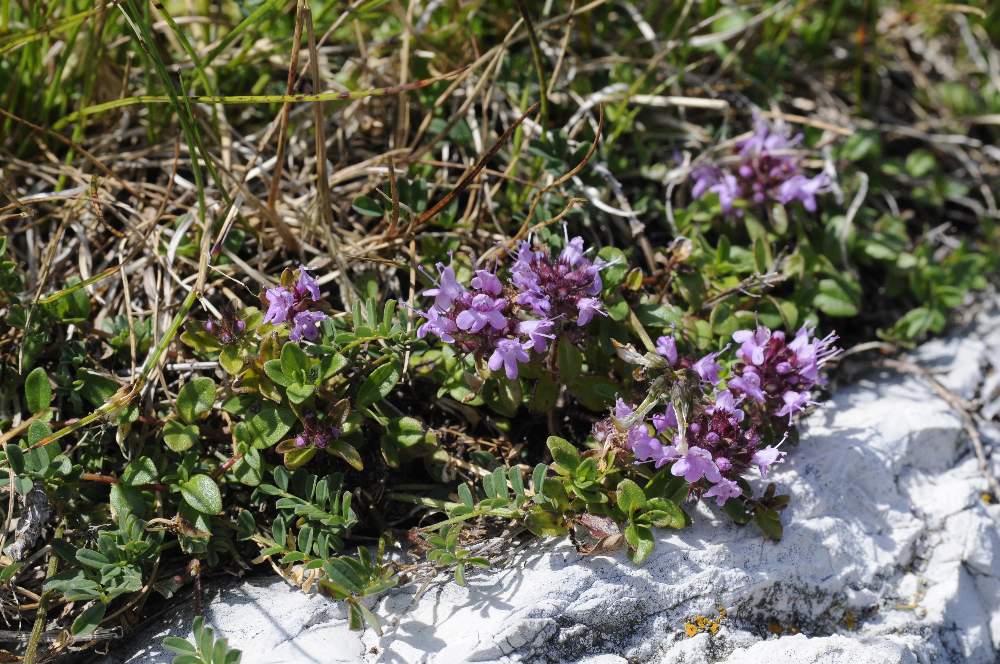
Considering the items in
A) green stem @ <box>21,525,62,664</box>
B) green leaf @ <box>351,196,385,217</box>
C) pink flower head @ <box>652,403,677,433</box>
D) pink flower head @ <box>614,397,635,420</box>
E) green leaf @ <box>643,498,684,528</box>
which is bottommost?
green leaf @ <box>643,498,684,528</box>

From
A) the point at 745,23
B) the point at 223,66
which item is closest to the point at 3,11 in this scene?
the point at 223,66

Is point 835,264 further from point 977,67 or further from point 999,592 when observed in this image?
point 977,67

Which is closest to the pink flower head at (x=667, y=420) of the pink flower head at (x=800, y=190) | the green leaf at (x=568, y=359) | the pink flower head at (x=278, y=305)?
the green leaf at (x=568, y=359)

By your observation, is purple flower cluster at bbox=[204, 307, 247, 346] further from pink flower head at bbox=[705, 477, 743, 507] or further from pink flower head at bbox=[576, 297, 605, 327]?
pink flower head at bbox=[705, 477, 743, 507]

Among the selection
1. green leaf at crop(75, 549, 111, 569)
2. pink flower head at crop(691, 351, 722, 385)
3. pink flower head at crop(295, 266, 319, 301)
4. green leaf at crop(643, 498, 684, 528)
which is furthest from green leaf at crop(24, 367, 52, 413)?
pink flower head at crop(691, 351, 722, 385)

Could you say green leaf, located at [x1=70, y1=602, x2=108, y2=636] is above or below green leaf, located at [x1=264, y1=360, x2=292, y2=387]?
below

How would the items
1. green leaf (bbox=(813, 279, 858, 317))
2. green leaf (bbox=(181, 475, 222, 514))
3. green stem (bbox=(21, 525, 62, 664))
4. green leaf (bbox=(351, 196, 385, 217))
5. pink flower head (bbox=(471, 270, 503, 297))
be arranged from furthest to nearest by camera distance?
green leaf (bbox=(813, 279, 858, 317))
green leaf (bbox=(351, 196, 385, 217))
pink flower head (bbox=(471, 270, 503, 297))
green leaf (bbox=(181, 475, 222, 514))
green stem (bbox=(21, 525, 62, 664))

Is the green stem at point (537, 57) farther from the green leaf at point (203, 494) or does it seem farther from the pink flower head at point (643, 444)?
the green leaf at point (203, 494)

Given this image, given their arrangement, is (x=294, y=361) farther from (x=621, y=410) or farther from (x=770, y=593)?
(x=770, y=593)
